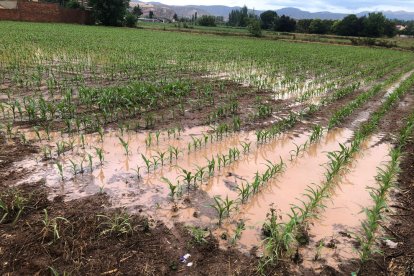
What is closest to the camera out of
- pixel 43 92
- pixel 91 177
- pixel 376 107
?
pixel 91 177

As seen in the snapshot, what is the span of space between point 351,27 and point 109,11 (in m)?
45.9

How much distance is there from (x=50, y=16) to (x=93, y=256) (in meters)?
52.5

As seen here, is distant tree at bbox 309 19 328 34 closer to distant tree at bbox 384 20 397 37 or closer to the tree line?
the tree line

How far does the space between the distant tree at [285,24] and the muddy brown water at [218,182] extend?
68.9 m

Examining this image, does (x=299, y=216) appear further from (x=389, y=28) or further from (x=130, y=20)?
(x=389, y=28)

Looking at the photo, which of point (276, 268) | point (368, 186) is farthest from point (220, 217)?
point (368, 186)

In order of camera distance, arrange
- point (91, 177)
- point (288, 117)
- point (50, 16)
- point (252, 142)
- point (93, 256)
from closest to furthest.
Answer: point (93, 256) → point (91, 177) → point (252, 142) → point (288, 117) → point (50, 16)

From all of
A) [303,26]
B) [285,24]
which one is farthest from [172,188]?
[303,26]

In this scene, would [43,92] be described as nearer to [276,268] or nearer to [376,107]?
[276,268]

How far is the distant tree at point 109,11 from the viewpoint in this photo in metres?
49.5

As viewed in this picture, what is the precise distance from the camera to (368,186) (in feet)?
17.2

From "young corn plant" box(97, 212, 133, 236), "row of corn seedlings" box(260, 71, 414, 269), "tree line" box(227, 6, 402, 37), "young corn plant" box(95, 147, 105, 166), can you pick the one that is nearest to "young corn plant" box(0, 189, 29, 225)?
"young corn plant" box(97, 212, 133, 236)

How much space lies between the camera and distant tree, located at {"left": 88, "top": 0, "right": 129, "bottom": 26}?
163 feet

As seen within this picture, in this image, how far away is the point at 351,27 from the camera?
6556 centimetres
